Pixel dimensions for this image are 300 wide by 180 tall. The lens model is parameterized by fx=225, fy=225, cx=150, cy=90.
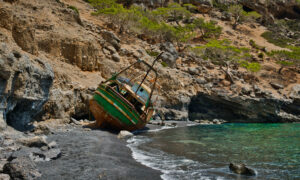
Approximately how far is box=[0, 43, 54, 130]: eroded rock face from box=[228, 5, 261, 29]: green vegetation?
7358 centimetres

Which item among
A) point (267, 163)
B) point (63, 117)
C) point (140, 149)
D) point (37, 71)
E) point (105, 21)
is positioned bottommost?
point (63, 117)

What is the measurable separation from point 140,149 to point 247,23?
266 ft

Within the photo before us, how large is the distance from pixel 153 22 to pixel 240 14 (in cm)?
4043

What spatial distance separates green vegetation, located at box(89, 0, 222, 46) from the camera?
41713 mm

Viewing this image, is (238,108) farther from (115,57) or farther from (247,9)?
(247,9)

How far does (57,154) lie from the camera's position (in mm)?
6887

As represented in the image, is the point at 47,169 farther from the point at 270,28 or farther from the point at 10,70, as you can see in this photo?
the point at 270,28

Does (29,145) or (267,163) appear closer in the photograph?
(29,145)

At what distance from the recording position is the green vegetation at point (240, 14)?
249 ft

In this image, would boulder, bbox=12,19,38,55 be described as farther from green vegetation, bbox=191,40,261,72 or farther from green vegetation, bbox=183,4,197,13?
green vegetation, bbox=183,4,197,13

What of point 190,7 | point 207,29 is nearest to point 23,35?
point 207,29

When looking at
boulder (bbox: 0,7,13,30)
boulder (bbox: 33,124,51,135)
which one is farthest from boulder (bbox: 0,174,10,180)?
boulder (bbox: 0,7,13,30)

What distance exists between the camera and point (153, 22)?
5084cm

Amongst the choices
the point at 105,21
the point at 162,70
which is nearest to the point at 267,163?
the point at 162,70
